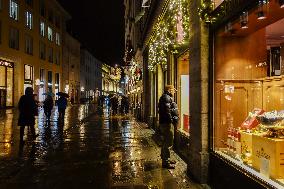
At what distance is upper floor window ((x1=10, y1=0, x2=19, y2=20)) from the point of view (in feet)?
146

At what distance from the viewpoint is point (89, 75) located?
107250 millimetres

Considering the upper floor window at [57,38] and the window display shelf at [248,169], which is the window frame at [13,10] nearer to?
the upper floor window at [57,38]

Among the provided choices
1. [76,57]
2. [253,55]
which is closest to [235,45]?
[253,55]

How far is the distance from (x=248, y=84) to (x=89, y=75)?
10080 centimetres

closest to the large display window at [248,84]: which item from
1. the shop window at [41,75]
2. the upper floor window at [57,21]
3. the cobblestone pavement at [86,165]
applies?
the cobblestone pavement at [86,165]

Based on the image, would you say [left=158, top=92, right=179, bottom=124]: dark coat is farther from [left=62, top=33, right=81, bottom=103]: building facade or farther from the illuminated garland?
[left=62, top=33, right=81, bottom=103]: building facade

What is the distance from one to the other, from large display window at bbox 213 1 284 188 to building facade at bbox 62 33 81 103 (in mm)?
65670

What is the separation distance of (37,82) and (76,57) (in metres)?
33.1

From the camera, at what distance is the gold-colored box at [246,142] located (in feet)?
21.5

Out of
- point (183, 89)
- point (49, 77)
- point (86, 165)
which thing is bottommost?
point (86, 165)

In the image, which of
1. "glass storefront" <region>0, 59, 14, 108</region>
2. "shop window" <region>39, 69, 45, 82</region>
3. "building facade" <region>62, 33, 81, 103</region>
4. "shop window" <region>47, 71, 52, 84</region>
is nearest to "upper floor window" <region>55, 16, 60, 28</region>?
"building facade" <region>62, 33, 81, 103</region>

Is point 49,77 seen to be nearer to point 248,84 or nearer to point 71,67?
point 71,67

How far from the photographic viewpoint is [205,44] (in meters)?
7.87

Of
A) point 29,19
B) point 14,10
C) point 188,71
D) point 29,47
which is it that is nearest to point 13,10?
point 14,10
